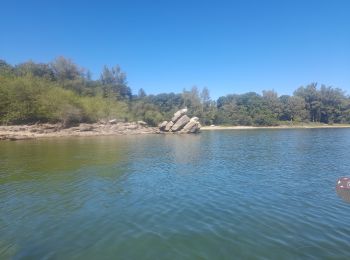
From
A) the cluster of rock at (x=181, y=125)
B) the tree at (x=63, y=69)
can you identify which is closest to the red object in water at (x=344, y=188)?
the cluster of rock at (x=181, y=125)

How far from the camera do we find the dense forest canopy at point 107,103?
9031cm

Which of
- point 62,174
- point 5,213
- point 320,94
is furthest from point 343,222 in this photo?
point 320,94

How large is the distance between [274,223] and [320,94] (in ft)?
618

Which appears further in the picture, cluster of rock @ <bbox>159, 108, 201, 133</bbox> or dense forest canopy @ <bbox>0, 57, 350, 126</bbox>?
cluster of rock @ <bbox>159, 108, 201, 133</bbox>

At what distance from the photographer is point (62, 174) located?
1105 inches

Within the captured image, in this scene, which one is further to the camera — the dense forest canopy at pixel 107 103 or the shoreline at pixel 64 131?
the dense forest canopy at pixel 107 103

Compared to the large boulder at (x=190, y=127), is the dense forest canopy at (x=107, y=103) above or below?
above

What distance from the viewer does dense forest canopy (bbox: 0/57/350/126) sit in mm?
90312

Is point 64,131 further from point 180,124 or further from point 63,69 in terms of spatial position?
point 63,69

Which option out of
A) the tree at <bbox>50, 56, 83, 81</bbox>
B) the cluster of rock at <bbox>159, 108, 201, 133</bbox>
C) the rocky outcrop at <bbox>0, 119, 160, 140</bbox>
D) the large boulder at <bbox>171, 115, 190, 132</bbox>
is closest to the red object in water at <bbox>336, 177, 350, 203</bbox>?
the rocky outcrop at <bbox>0, 119, 160, 140</bbox>

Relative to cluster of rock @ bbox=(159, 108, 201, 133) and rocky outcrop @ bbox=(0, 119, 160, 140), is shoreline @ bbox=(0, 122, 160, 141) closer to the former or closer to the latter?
rocky outcrop @ bbox=(0, 119, 160, 140)

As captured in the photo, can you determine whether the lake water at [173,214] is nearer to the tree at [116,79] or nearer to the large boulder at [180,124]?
the large boulder at [180,124]

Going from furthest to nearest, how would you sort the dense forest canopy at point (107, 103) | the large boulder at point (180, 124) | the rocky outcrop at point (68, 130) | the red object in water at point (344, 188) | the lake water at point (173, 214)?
the large boulder at point (180, 124) → the dense forest canopy at point (107, 103) → the rocky outcrop at point (68, 130) → the lake water at point (173, 214) → the red object in water at point (344, 188)

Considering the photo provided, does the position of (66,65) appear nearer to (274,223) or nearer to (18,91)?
(18,91)
